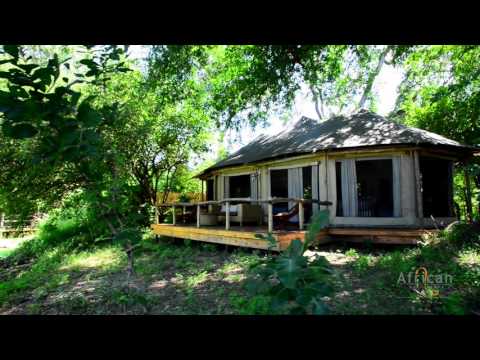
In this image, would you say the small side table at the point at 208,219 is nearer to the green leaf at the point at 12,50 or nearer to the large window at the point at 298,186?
the large window at the point at 298,186

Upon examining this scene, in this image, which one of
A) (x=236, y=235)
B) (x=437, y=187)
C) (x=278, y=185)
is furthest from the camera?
(x=278, y=185)

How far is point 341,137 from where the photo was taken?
360 inches

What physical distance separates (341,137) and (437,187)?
138 inches

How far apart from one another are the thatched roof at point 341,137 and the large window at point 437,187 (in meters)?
0.84

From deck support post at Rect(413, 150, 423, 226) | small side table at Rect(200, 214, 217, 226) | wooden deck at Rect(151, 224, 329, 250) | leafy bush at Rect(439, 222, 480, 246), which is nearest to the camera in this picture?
leafy bush at Rect(439, 222, 480, 246)

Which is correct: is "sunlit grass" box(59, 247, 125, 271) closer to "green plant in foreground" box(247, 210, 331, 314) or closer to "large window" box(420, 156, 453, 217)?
"green plant in foreground" box(247, 210, 331, 314)

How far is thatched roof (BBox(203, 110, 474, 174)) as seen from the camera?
8281mm

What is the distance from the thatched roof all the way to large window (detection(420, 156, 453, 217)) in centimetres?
84

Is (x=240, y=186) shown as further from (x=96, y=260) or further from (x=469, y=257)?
(x=469, y=257)

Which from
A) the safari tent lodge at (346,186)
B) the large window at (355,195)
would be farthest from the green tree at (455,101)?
the large window at (355,195)

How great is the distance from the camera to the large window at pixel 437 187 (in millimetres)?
9414

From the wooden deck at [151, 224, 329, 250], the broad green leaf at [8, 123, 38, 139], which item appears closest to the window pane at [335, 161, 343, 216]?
the wooden deck at [151, 224, 329, 250]

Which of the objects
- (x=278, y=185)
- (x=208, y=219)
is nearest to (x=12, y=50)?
(x=208, y=219)
